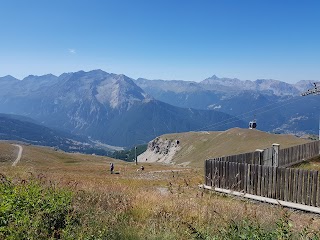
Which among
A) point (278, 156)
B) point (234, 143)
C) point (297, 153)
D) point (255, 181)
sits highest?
point (297, 153)

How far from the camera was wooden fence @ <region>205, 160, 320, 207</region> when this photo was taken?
13.5m

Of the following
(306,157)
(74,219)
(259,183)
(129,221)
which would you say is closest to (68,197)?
(74,219)

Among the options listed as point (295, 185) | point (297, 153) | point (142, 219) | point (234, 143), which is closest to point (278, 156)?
point (297, 153)

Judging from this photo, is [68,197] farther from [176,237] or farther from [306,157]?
[306,157]

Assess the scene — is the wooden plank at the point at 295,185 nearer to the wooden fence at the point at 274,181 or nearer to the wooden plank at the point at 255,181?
the wooden fence at the point at 274,181

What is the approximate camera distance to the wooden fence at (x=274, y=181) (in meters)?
13.5

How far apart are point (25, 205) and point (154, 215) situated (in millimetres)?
2619

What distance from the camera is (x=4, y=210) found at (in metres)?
5.11

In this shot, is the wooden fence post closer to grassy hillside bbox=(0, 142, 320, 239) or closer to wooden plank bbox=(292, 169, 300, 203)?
wooden plank bbox=(292, 169, 300, 203)

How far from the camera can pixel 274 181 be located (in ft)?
48.0

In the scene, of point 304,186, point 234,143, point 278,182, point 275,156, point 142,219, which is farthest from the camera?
point 234,143

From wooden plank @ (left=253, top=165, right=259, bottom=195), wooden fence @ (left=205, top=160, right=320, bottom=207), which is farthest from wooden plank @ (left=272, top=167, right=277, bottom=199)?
wooden plank @ (left=253, top=165, right=259, bottom=195)

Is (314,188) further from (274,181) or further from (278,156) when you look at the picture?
(278,156)

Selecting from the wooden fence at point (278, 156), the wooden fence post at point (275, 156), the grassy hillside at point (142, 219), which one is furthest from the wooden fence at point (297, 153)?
the grassy hillside at point (142, 219)
